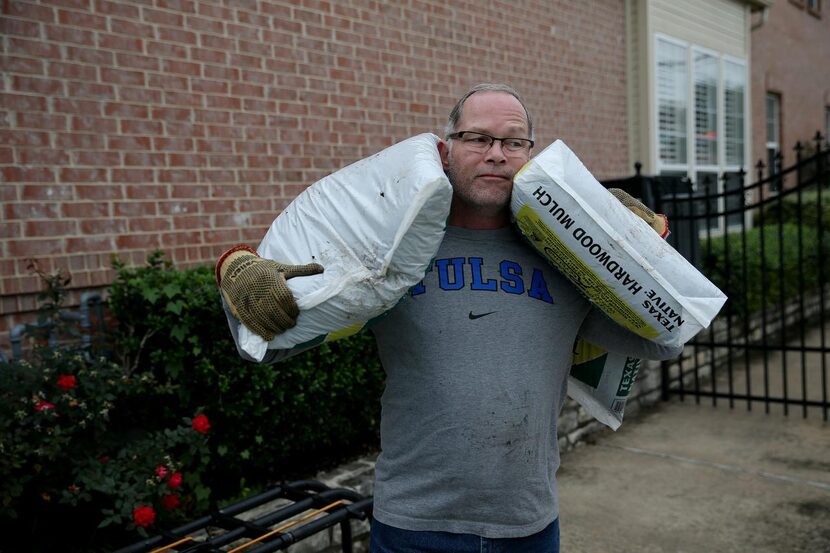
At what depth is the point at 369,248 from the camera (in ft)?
6.10

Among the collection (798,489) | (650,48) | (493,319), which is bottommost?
(798,489)

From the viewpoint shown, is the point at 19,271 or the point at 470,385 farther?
the point at 19,271

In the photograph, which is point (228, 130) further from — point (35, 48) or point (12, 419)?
point (12, 419)

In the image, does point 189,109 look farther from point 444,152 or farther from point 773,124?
point 773,124

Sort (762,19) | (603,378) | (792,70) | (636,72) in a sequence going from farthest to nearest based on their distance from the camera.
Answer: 1. (792,70)
2. (762,19)
3. (636,72)
4. (603,378)

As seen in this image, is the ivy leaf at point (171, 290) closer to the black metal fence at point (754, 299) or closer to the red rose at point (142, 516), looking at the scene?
the red rose at point (142, 516)

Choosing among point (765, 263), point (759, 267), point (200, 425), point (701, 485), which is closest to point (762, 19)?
point (759, 267)

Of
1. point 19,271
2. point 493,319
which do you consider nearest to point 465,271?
point 493,319

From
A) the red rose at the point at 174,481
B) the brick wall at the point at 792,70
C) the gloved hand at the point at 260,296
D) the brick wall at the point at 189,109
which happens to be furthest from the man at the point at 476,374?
the brick wall at the point at 792,70

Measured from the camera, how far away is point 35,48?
12.0 ft

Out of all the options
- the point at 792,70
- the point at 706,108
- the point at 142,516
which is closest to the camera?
the point at 142,516

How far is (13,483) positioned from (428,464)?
165 cm

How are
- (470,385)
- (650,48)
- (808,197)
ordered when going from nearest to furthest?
(470,385) < (650,48) < (808,197)

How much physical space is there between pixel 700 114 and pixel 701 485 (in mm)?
7204
